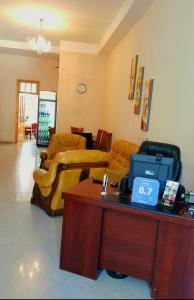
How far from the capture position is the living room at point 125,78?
123 inches

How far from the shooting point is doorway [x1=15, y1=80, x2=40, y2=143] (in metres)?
10.5

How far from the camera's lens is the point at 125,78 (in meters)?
6.08

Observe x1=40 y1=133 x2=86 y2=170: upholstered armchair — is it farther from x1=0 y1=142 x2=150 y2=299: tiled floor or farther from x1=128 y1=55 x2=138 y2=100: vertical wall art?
x1=128 y1=55 x2=138 y2=100: vertical wall art

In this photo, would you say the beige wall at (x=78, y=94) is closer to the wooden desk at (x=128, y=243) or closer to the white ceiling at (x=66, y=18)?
the white ceiling at (x=66, y=18)

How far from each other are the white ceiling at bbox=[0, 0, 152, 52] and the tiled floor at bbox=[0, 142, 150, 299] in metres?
3.53

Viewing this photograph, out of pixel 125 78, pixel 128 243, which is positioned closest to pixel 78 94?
pixel 125 78

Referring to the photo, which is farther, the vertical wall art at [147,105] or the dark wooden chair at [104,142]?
the dark wooden chair at [104,142]

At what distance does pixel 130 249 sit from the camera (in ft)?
7.75

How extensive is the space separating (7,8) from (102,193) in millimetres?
5085

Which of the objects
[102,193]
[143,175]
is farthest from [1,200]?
[143,175]

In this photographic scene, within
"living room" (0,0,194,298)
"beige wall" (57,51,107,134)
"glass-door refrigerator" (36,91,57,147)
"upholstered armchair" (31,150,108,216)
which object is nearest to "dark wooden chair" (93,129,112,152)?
"living room" (0,0,194,298)

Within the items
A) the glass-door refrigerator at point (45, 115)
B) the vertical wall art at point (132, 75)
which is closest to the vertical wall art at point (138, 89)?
the vertical wall art at point (132, 75)

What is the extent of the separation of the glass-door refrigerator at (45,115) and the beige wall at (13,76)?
335mm

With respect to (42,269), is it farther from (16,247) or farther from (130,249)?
(130,249)
